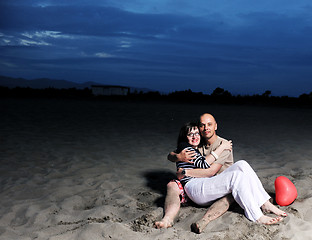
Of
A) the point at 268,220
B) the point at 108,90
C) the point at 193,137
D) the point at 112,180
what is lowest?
the point at 112,180

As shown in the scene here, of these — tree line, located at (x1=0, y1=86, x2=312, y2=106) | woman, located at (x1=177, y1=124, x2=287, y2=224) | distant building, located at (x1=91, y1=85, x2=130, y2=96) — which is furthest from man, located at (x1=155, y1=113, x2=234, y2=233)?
distant building, located at (x1=91, y1=85, x2=130, y2=96)

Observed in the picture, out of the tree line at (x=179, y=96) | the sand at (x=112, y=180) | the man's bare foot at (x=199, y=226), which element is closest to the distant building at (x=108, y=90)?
the tree line at (x=179, y=96)

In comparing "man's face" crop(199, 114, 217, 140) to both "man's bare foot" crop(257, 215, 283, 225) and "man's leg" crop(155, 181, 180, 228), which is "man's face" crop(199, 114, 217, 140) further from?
"man's bare foot" crop(257, 215, 283, 225)

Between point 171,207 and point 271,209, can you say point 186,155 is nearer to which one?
point 171,207

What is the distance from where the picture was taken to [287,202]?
4.00m

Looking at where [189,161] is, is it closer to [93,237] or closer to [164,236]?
[164,236]

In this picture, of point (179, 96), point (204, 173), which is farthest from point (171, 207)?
point (179, 96)

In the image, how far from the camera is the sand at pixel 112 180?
3.44 metres

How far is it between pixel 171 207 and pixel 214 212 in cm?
48

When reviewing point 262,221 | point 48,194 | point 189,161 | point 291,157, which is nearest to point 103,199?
point 48,194

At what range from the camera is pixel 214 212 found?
11.7 feet

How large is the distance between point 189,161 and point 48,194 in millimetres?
2208

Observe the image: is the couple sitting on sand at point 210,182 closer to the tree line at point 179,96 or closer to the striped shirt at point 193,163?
the striped shirt at point 193,163

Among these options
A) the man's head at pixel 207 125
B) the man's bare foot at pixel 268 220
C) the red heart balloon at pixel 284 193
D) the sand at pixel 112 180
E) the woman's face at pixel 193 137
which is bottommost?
the sand at pixel 112 180
